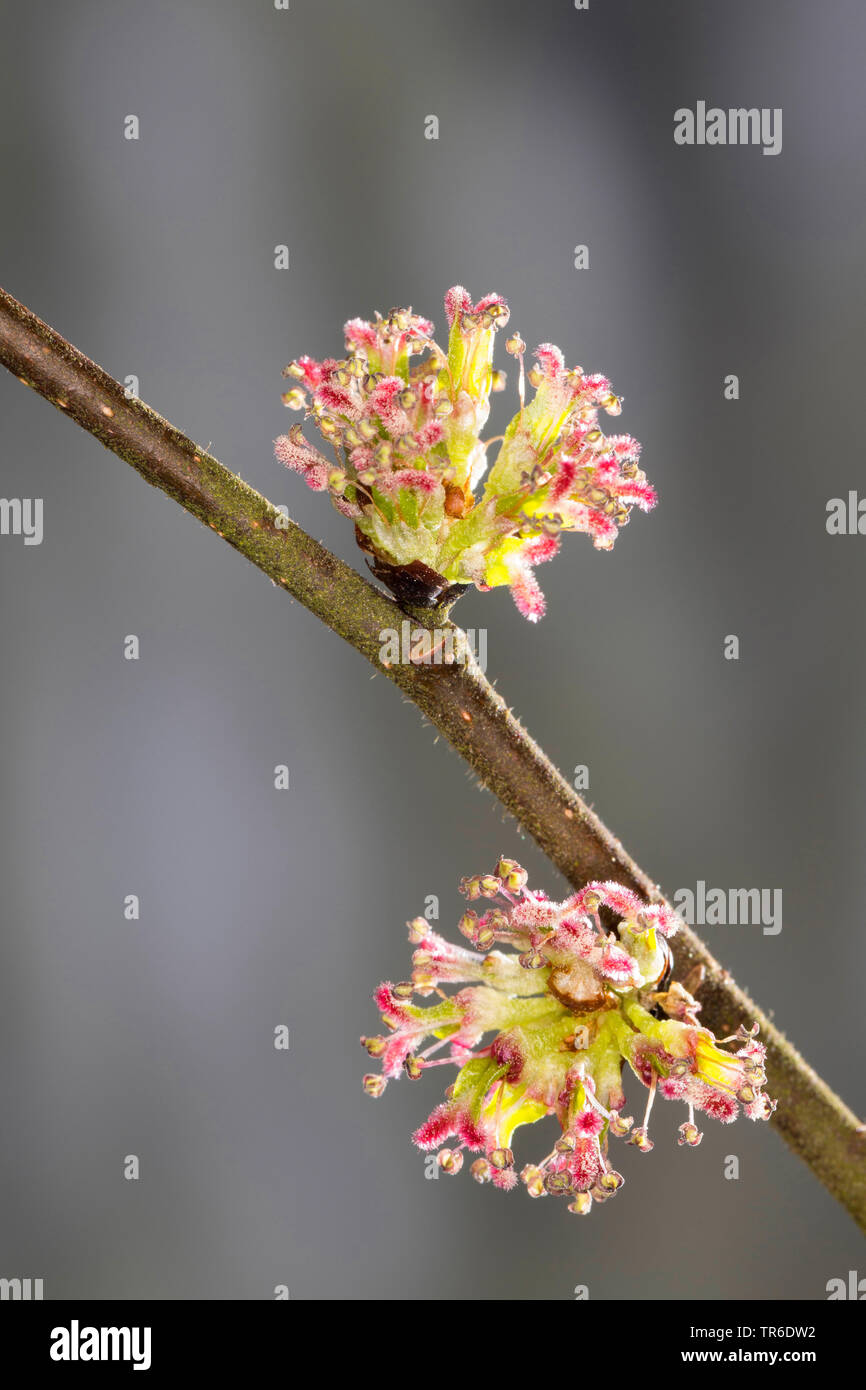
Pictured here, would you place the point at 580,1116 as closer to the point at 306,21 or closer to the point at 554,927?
the point at 554,927

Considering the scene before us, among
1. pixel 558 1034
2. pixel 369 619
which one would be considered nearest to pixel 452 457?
pixel 369 619

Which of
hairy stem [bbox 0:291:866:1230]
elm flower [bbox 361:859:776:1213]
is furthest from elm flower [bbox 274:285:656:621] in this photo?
elm flower [bbox 361:859:776:1213]

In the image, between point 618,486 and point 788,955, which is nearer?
point 618,486

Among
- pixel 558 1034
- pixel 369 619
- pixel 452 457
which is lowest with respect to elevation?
pixel 558 1034

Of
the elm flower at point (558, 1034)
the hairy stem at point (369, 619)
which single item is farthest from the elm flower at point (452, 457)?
the elm flower at point (558, 1034)

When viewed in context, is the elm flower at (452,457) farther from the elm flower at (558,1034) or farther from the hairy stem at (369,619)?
the elm flower at (558,1034)

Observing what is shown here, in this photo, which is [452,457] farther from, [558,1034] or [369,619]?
[558,1034]
